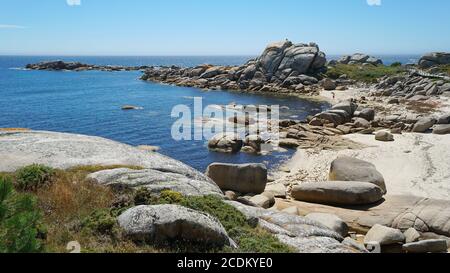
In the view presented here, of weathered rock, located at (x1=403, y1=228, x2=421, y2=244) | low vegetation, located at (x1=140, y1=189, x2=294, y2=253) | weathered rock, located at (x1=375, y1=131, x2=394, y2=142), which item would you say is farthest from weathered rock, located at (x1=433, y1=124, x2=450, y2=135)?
low vegetation, located at (x1=140, y1=189, x2=294, y2=253)

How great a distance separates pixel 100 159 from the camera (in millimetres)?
16797

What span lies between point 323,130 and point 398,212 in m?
24.0

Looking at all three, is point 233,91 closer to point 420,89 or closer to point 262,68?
point 262,68

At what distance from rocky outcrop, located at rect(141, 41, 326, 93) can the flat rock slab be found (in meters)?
63.1

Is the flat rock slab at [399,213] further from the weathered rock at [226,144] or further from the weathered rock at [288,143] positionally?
the weathered rock at [288,143]

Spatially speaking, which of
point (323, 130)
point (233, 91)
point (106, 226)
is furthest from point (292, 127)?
point (233, 91)

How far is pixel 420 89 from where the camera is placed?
220 feet

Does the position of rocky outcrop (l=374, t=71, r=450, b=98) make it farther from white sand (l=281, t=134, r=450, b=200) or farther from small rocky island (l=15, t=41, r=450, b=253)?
white sand (l=281, t=134, r=450, b=200)

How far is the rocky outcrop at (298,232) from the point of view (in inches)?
488

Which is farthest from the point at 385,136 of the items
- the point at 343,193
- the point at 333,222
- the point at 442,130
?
the point at 333,222

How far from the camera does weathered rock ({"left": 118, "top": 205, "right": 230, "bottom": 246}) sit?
35.2 feet

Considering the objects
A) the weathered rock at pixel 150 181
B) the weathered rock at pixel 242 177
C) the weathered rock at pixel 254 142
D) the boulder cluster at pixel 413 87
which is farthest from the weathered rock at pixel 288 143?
the boulder cluster at pixel 413 87

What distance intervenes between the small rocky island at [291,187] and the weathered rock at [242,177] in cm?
7

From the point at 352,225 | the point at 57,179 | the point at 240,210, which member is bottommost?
the point at 352,225
